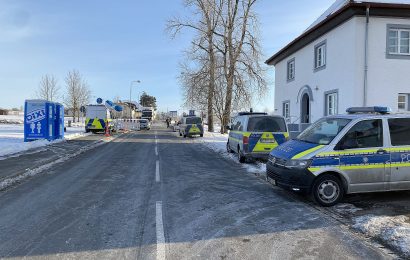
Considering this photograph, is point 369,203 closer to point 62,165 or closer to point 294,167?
point 294,167

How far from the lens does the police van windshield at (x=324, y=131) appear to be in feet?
26.6

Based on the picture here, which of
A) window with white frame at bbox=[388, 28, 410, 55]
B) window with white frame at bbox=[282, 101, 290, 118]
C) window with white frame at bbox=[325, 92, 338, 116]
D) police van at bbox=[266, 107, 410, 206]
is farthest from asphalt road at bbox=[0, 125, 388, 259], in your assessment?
window with white frame at bbox=[282, 101, 290, 118]

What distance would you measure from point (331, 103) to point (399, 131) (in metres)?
12.5

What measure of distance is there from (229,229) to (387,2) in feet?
51.1

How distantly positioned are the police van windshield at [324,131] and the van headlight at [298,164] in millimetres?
648

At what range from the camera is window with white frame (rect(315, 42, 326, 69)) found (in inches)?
825

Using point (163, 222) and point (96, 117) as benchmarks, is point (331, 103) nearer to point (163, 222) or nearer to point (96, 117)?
point (163, 222)

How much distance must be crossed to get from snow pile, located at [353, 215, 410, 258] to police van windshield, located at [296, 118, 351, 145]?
75.4 inches

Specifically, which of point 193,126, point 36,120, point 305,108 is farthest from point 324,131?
point 193,126

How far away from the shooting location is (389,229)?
5.92 m

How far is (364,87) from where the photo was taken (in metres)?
17.5

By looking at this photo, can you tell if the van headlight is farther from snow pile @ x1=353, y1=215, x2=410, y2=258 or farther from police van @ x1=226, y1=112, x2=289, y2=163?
police van @ x1=226, y1=112, x2=289, y2=163

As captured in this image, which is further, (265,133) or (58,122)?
(58,122)

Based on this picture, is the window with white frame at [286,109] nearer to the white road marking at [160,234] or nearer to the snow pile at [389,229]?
the snow pile at [389,229]
